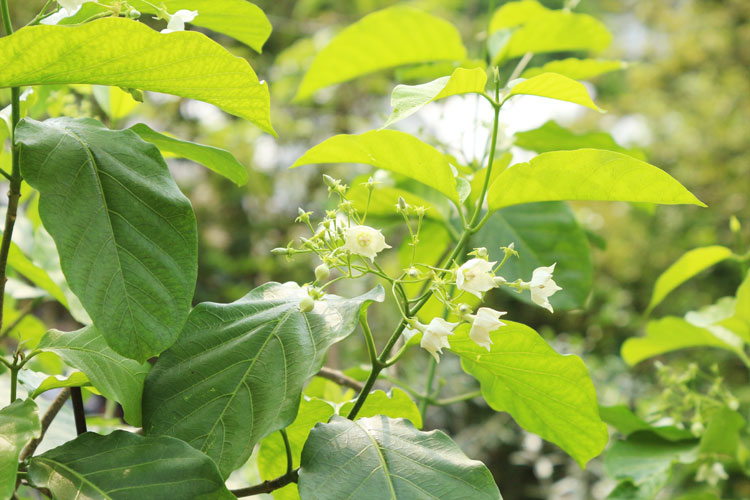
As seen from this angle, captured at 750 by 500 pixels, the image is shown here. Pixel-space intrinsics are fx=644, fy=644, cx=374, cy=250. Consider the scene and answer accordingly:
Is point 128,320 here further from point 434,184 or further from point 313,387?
point 313,387

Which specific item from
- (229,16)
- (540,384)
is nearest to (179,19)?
(229,16)

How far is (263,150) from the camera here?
4.39m

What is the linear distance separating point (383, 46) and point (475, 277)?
525 millimetres

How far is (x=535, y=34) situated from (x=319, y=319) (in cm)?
69

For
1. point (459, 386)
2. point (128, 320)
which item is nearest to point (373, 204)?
point (128, 320)

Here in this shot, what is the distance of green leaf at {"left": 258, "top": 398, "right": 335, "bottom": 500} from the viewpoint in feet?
1.82

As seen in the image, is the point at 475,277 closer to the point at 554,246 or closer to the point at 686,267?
the point at 554,246

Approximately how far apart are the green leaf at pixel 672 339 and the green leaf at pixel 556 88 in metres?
0.54

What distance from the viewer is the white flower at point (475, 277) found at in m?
0.48

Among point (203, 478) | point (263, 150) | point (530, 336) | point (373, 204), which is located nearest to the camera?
point (203, 478)

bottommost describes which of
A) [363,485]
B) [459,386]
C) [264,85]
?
[459,386]

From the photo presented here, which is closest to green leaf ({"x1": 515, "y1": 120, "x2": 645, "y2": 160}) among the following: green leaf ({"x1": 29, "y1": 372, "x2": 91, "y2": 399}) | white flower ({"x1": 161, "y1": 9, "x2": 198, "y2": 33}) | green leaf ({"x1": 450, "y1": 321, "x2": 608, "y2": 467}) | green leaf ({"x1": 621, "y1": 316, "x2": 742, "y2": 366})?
green leaf ({"x1": 621, "y1": 316, "x2": 742, "y2": 366})

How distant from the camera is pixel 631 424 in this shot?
0.88m

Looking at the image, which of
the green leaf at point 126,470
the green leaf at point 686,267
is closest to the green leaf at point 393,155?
the green leaf at point 126,470
